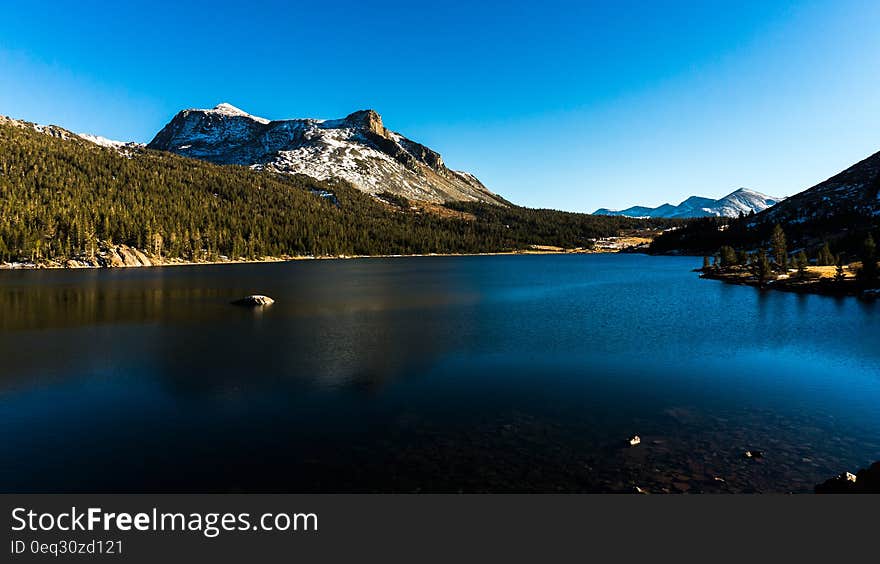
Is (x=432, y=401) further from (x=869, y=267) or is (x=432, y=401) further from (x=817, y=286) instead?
(x=869, y=267)

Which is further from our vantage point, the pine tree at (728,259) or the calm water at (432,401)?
the pine tree at (728,259)

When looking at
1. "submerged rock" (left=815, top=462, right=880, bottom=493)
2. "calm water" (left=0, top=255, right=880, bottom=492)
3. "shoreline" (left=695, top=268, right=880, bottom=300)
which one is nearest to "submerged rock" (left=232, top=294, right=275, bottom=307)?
"calm water" (left=0, top=255, right=880, bottom=492)

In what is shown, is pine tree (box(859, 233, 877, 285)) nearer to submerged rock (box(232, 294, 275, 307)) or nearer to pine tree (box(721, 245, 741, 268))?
pine tree (box(721, 245, 741, 268))

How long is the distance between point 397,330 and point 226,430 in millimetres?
32898

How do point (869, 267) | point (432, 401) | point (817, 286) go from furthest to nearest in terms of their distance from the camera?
point (817, 286) < point (869, 267) < point (432, 401)

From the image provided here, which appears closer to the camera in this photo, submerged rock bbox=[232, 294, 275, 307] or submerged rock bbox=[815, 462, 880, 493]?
submerged rock bbox=[815, 462, 880, 493]

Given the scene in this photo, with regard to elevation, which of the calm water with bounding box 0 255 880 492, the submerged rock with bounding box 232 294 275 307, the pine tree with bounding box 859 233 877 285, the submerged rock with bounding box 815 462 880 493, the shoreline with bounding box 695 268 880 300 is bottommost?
the calm water with bounding box 0 255 880 492

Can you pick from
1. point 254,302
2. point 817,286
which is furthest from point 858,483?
point 817,286

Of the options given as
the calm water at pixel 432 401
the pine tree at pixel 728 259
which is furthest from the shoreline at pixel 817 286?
the pine tree at pixel 728 259

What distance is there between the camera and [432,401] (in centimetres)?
3225

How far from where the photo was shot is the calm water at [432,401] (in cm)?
2197

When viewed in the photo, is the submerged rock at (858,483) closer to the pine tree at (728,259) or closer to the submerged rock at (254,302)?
the submerged rock at (254,302)

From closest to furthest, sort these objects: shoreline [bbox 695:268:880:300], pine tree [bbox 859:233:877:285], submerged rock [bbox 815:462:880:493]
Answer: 1. submerged rock [bbox 815:462:880:493]
2. shoreline [bbox 695:268:880:300]
3. pine tree [bbox 859:233:877:285]

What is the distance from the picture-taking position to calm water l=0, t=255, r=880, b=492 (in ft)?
72.1
